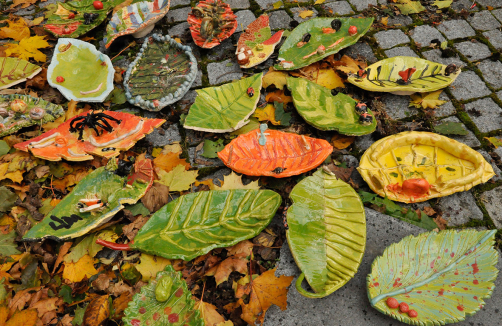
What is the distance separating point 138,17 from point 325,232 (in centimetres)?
295

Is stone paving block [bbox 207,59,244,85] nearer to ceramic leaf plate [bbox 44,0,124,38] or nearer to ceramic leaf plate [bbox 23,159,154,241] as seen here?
ceramic leaf plate [bbox 23,159,154,241]

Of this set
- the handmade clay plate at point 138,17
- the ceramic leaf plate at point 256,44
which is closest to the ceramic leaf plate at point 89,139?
the ceramic leaf plate at point 256,44

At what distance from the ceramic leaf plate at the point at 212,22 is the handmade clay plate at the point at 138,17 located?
347 millimetres

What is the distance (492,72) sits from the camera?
10.5ft

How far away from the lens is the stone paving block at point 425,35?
346 centimetres

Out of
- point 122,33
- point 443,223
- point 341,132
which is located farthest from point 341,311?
point 122,33

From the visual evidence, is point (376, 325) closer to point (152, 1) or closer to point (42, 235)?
point (42, 235)

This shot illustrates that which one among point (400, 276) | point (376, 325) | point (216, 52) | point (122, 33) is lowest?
point (376, 325)

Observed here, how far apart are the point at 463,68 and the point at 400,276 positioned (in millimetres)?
2328

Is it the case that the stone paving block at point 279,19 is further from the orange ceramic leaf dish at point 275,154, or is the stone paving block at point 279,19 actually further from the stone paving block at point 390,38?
the orange ceramic leaf dish at point 275,154

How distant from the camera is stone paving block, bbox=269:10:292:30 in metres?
3.69

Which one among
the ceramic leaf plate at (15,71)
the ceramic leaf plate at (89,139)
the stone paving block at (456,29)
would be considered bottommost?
the ceramic leaf plate at (89,139)

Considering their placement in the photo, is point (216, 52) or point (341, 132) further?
point (216, 52)

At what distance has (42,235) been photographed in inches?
87.7
